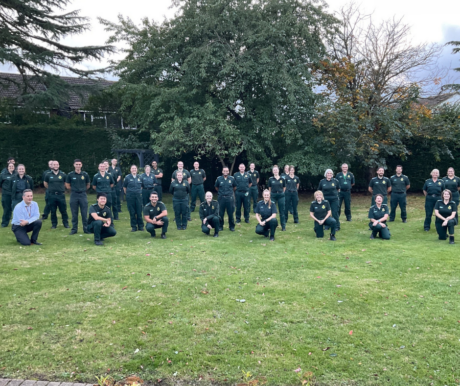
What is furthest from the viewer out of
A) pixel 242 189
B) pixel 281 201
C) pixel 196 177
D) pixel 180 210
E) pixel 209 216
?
pixel 196 177

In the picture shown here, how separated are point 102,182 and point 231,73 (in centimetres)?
732

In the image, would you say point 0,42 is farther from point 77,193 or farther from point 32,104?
point 77,193

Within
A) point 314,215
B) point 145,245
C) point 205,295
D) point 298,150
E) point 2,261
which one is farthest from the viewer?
point 298,150

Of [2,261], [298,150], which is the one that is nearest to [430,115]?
[298,150]

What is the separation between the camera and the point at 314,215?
9.48 metres

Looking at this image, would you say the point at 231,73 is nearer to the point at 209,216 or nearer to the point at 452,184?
the point at 209,216

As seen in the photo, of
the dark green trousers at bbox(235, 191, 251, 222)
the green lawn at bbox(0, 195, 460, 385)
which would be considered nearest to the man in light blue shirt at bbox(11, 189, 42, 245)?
the green lawn at bbox(0, 195, 460, 385)

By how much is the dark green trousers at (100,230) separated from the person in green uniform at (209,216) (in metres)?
2.28

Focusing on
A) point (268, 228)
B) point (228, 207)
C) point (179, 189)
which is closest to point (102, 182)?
point (179, 189)

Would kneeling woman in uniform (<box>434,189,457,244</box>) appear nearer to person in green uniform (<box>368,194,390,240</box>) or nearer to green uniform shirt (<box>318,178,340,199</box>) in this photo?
person in green uniform (<box>368,194,390,240</box>)

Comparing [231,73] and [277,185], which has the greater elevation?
[231,73]

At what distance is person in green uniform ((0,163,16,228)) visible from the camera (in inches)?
411

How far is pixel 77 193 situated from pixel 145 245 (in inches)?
104

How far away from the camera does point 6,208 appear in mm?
10680
